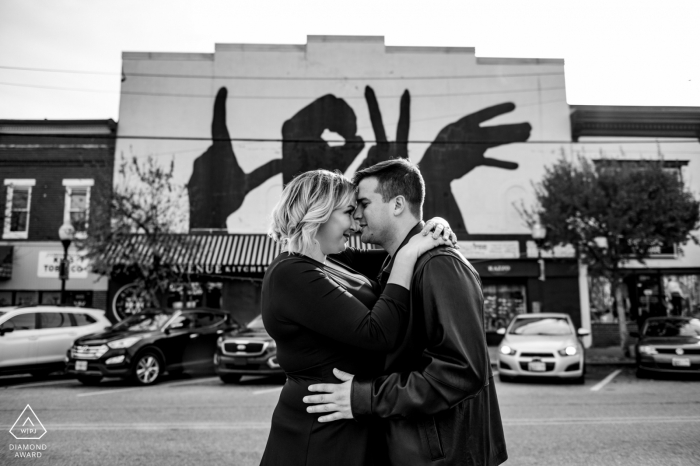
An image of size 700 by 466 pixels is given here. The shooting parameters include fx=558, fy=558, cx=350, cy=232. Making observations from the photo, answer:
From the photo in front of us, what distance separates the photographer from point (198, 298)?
21.6 metres

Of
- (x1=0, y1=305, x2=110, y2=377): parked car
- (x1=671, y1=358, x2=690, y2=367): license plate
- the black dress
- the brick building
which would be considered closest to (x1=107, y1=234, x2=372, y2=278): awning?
(x1=0, y1=305, x2=110, y2=377): parked car

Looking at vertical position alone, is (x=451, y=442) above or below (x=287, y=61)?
below

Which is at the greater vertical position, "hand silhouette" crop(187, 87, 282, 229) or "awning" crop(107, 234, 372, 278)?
"hand silhouette" crop(187, 87, 282, 229)

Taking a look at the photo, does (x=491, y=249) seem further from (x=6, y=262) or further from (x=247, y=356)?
(x=6, y=262)

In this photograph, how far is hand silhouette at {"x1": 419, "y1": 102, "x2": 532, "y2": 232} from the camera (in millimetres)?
21938

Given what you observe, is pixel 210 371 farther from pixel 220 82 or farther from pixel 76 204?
pixel 220 82

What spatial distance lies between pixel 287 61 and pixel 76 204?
393 inches

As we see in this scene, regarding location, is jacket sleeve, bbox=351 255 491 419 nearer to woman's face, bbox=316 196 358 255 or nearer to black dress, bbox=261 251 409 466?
black dress, bbox=261 251 409 466

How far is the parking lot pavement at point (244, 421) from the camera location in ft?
18.9

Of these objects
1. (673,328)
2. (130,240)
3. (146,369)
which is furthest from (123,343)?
(673,328)

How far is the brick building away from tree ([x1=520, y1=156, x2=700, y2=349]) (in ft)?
53.3

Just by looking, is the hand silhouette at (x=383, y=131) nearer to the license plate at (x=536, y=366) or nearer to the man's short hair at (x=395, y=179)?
the license plate at (x=536, y=366)

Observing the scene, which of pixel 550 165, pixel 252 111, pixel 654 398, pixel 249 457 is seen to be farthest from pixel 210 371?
pixel 550 165

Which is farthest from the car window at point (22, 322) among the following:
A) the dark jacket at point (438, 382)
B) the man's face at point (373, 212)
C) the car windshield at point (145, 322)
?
the dark jacket at point (438, 382)
